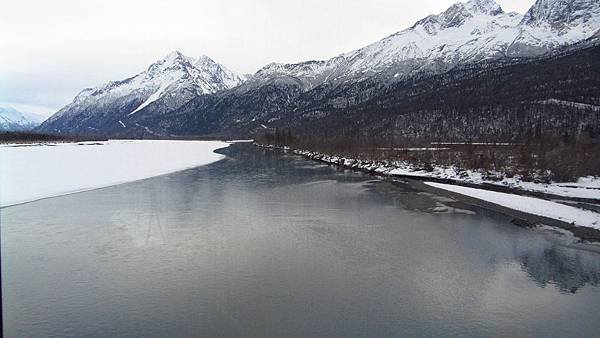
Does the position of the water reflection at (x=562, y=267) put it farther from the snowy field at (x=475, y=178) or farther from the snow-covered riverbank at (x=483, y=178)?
the snowy field at (x=475, y=178)

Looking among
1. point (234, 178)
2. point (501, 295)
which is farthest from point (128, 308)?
point (234, 178)

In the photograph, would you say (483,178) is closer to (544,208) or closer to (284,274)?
(544,208)

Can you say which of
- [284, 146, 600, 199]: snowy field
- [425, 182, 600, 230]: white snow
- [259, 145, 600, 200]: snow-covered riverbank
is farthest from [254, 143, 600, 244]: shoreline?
[284, 146, 600, 199]: snowy field

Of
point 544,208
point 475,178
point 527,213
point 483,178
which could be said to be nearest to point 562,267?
point 527,213

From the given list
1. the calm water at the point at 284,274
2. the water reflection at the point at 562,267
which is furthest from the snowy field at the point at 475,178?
the water reflection at the point at 562,267

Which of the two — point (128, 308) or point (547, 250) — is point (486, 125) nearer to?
point (547, 250)
